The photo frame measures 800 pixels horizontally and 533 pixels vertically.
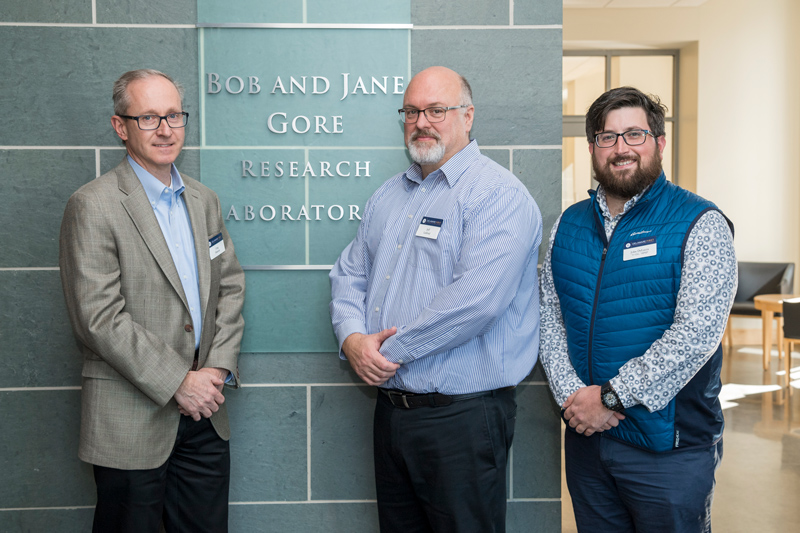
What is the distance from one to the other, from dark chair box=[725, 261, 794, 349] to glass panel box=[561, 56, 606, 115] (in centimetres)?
289

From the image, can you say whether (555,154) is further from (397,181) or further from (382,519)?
(382,519)

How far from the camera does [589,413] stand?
71.9 inches

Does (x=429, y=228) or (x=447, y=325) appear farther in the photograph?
(x=429, y=228)

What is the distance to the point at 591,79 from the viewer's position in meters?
8.57

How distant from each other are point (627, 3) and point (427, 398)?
25.2ft

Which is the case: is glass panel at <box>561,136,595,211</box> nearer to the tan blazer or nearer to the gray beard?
the gray beard

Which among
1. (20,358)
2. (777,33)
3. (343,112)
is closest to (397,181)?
(343,112)

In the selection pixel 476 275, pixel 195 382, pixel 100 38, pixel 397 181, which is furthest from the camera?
pixel 100 38

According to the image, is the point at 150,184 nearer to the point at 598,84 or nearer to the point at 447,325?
the point at 447,325

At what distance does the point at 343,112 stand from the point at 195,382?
115 centimetres

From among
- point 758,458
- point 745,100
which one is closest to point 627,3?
point 745,100

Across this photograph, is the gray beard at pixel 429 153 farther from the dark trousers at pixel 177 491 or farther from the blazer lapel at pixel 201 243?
the dark trousers at pixel 177 491

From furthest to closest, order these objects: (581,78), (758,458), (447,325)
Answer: (581,78)
(758,458)
(447,325)

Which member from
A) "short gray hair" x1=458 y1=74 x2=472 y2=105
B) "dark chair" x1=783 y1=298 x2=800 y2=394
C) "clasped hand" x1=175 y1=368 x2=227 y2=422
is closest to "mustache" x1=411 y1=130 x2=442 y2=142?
"short gray hair" x1=458 y1=74 x2=472 y2=105
